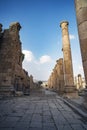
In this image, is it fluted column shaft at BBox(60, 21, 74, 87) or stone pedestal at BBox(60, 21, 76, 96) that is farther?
fluted column shaft at BBox(60, 21, 74, 87)

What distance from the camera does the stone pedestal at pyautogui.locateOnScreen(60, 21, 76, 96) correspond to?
11930 mm

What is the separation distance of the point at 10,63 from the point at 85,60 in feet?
26.4

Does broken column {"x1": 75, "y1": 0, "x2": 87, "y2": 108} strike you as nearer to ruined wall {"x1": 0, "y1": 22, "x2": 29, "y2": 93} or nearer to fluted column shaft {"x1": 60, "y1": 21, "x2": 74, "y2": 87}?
ruined wall {"x1": 0, "y1": 22, "x2": 29, "y2": 93}

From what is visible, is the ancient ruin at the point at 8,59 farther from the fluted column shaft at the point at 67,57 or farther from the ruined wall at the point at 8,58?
the fluted column shaft at the point at 67,57

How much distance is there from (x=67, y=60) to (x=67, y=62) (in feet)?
0.71

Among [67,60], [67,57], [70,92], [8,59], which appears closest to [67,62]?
[67,60]

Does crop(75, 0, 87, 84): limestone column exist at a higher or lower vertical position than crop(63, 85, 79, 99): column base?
higher

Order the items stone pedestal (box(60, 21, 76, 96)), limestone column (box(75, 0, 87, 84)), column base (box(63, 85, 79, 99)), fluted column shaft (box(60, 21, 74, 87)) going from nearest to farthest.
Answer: limestone column (box(75, 0, 87, 84)) → column base (box(63, 85, 79, 99)) → stone pedestal (box(60, 21, 76, 96)) → fluted column shaft (box(60, 21, 74, 87))

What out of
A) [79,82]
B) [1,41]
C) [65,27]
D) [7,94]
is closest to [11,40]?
[1,41]

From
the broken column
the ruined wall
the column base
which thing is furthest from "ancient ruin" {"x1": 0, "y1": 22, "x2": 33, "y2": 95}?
the broken column

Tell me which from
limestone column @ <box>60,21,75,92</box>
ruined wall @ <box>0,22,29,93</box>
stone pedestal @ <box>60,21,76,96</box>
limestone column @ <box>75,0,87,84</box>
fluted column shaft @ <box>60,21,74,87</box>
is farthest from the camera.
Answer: fluted column shaft @ <box>60,21,74,87</box>

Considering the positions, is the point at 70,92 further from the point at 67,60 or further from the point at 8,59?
the point at 8,59

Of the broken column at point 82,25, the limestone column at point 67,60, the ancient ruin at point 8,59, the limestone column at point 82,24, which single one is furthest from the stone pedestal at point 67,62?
the limestone column at point 82,24

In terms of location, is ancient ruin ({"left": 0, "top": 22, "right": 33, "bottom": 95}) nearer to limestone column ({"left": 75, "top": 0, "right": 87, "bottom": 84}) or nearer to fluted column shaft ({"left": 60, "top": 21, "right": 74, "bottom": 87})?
A: fluted column shaft ({"left": 60, "top": 21, "right": 74, "bottom": 87})
